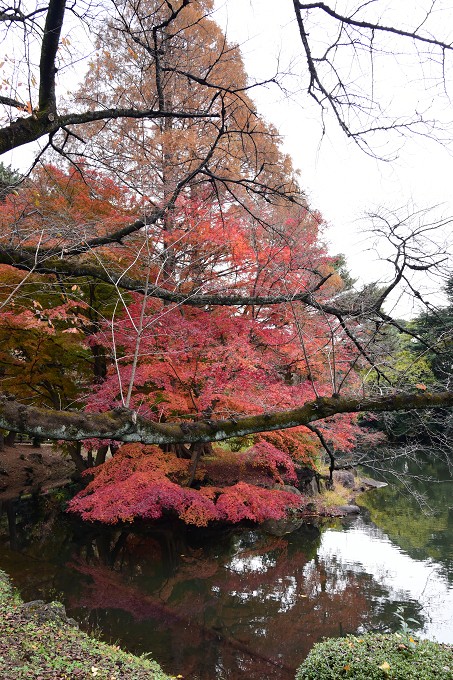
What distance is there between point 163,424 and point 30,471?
15220 millimetres

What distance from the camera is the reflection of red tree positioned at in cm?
565

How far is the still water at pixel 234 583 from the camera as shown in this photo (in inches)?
229

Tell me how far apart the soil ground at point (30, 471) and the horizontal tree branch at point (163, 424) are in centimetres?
1190

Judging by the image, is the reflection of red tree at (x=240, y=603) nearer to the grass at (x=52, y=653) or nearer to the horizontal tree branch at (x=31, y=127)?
the grass at (x=52, y=653)

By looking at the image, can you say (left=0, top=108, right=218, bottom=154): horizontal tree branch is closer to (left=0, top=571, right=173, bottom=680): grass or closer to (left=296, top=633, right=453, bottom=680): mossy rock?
(left=0, top=571, right=173, bottom=680): grass

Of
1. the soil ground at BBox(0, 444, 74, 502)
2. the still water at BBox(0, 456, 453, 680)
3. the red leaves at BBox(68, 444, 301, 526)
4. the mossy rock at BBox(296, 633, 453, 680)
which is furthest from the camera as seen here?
the soil ground at BBox(0, 444, 74, 502)

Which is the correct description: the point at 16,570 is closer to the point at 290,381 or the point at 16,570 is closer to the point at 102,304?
the point at 102,304

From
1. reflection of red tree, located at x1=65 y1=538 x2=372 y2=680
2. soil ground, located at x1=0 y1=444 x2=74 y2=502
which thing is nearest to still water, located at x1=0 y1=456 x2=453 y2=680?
reflection of red tree, located at x1=65 y1=538 x2=372 y2=680

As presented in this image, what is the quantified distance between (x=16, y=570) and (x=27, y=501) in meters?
6.35

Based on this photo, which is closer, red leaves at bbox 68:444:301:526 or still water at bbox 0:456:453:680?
still water at bbox 0:456:453:680

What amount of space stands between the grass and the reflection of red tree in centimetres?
102

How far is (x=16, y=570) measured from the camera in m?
7.87

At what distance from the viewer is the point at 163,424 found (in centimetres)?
284

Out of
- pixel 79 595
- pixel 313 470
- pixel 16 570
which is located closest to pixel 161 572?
pixel 79 595
